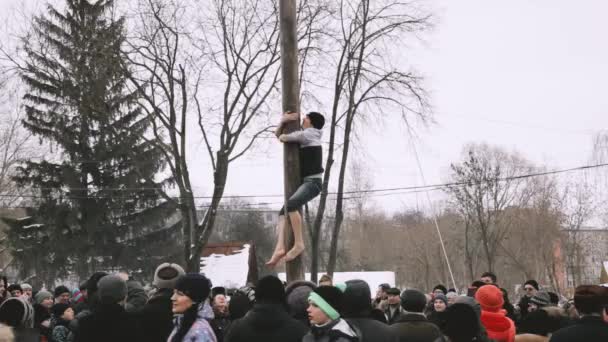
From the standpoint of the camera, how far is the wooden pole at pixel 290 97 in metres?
7.56

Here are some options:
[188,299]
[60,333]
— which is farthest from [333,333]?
[60,333]

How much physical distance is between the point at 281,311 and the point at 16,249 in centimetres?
2982

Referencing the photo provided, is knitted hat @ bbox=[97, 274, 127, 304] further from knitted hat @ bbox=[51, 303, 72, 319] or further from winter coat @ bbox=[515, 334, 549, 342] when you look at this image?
winter coat @ bbox=[515, 334, 549, 342]

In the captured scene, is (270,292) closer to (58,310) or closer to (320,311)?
(320,311)

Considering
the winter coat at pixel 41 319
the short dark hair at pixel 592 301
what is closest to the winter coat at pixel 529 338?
the short dark hair at pixel 592 301

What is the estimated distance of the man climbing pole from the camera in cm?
745

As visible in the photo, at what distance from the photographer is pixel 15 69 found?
86.7 feet

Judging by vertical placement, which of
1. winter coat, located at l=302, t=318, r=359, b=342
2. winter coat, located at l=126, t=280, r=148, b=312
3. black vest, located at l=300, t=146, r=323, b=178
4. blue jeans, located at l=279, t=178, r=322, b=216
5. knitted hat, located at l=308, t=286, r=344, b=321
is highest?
black vest, located at l=300, t=146, r=323, b=178

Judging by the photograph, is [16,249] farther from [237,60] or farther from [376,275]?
[376,275]

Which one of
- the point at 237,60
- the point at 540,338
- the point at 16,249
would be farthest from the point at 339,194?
the point at 540,338

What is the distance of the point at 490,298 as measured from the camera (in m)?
6.70

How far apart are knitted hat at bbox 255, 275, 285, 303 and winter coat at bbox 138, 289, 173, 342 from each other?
3.12 ft

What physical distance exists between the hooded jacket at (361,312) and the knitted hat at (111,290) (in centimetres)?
182

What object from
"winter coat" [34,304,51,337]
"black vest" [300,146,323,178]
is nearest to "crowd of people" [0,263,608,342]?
"black vest" [300,146,323,178]
